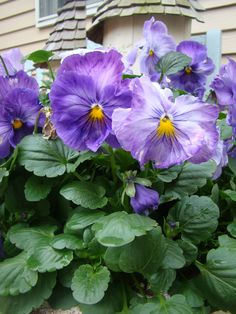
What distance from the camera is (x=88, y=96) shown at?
60 cm

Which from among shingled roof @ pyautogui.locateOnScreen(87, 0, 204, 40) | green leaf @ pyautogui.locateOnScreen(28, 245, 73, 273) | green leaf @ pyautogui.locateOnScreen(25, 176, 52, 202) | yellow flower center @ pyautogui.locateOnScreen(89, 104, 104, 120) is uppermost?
shingled roof @ pyautogui.locateOnScreen(87, 0, 204, 40)

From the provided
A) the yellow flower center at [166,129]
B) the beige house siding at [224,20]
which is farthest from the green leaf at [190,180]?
the beige house siding at [224,20]

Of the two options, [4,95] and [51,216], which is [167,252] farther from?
[4,95]

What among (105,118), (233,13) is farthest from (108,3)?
(105,118)

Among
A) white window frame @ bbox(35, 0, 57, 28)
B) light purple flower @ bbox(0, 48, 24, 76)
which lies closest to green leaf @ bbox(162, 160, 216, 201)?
light purple flower @ bbox(0, 48, 24, 76)

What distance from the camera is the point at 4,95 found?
72cm

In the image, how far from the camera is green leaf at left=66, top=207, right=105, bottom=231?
22.2 inches

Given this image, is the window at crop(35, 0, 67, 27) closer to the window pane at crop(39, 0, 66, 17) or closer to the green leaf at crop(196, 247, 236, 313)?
the window pane at crop(39, 0, 66, 17)

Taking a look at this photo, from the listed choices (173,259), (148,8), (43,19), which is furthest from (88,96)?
(43,19)

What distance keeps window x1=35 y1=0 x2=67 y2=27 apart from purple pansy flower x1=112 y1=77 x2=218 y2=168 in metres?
4.06

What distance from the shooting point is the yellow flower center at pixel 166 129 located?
554mm

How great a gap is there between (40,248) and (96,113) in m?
0.19

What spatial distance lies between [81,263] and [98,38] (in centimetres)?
187

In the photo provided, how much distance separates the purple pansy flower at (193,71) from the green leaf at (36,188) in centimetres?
50
